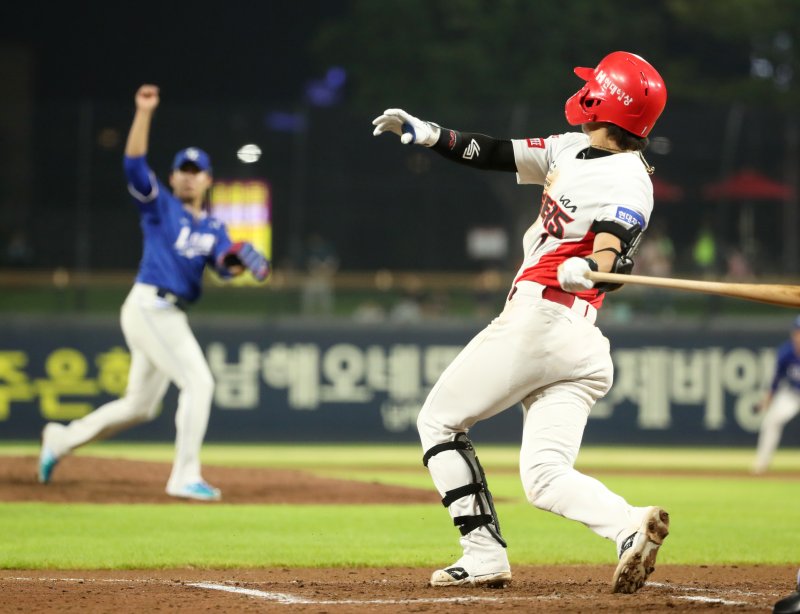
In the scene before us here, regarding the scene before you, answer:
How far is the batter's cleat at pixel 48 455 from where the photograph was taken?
10133 millimetres

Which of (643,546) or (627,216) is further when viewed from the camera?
(627,216)

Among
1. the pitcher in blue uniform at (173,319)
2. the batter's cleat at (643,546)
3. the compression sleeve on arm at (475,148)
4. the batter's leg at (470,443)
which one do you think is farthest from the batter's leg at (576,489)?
the pitcher in blue uniform at (173,319)

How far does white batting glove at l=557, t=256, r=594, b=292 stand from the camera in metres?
5.32

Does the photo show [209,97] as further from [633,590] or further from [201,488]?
[633,590]

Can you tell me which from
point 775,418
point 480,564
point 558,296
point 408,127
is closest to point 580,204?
point 558,296

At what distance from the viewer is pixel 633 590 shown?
564cm

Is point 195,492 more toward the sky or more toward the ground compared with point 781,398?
more toward the ground

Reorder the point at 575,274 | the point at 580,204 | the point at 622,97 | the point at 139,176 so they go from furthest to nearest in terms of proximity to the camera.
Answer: the point at 139,176 → the point at 622,97 → the point at 580,204 → the point at 575,274

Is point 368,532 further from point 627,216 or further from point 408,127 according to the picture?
point 627,216

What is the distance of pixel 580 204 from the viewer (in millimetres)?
5691

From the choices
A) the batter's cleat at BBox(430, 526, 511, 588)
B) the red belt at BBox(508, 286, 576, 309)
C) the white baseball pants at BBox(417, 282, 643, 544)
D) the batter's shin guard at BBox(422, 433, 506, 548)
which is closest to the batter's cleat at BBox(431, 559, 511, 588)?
the batter's cleat at BBox(430, 526, 511, 588)

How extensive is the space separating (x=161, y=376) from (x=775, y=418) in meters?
7.75

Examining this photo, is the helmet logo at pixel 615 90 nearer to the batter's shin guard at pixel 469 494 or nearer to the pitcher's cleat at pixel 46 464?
the batter's shin guard at pixel 469 494

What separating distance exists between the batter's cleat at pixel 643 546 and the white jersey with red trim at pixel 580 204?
3.14 feet
